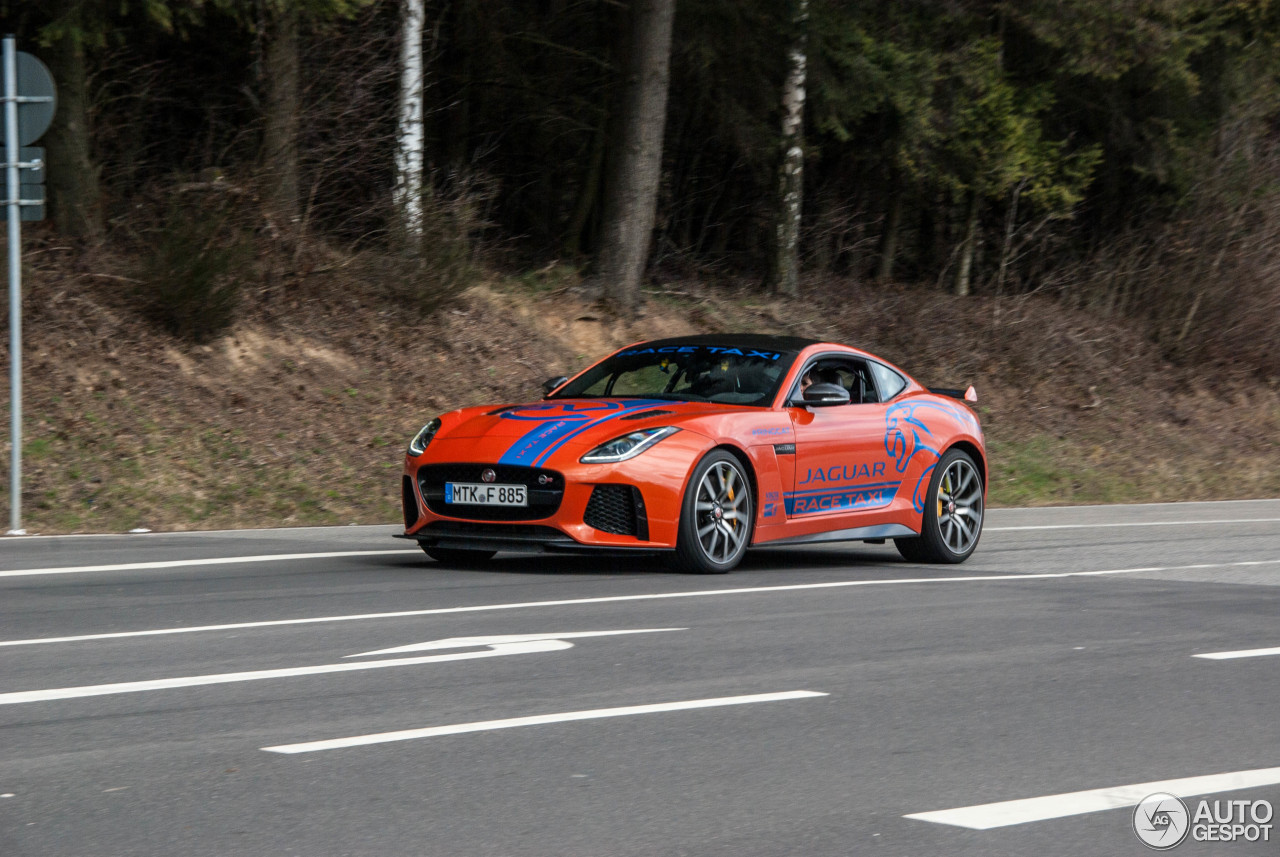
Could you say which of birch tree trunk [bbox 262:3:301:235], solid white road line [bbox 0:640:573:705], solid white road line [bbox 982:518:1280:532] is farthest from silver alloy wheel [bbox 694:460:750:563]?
birch tree trunk [bbox 262:3:301:235]

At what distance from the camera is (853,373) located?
11.6 metres

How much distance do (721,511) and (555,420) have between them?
3.74 feet

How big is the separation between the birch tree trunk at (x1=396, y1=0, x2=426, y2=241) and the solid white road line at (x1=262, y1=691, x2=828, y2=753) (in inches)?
542

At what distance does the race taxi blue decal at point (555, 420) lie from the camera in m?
9.73

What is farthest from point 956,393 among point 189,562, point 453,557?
point 189,562

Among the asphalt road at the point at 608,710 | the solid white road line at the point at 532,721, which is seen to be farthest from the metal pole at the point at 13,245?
the solid white road line at the point at 532,721

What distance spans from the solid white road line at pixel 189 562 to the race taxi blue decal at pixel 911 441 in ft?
10.8

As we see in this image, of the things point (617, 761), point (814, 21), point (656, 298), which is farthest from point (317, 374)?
point (617, 761)

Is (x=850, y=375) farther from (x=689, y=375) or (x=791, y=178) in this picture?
(x=791, y=178)

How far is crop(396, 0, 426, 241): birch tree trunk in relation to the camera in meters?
19.3

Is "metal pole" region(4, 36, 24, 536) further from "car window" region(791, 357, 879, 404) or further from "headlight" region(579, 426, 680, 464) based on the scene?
"car window" region(791, 357, 879, 404)

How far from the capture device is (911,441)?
11578 millimetres

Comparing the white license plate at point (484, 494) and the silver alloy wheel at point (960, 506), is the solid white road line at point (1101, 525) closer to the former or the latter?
the silver alloy wheel at point (960, 506)

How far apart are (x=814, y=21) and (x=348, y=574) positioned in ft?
49.4
